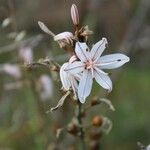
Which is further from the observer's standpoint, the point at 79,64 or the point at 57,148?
the point at 57,148

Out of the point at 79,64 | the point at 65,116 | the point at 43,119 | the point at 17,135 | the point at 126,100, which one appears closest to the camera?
the point at 79,64

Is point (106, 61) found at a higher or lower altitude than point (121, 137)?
higher

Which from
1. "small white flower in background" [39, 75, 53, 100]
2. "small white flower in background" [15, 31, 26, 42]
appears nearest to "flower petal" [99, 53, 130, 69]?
"small white flower in background" [15, 31, 26, 42]

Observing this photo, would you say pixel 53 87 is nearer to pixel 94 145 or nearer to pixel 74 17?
pixel 94 145

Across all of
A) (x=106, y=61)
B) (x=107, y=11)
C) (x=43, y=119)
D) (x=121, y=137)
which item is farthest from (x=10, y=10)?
(x=107, y=11)

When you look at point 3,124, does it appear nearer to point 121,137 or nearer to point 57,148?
point 121,137

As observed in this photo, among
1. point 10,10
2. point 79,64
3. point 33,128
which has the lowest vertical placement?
point 33,128

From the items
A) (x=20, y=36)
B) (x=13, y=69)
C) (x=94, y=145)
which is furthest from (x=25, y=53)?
(x=94, y=145)
